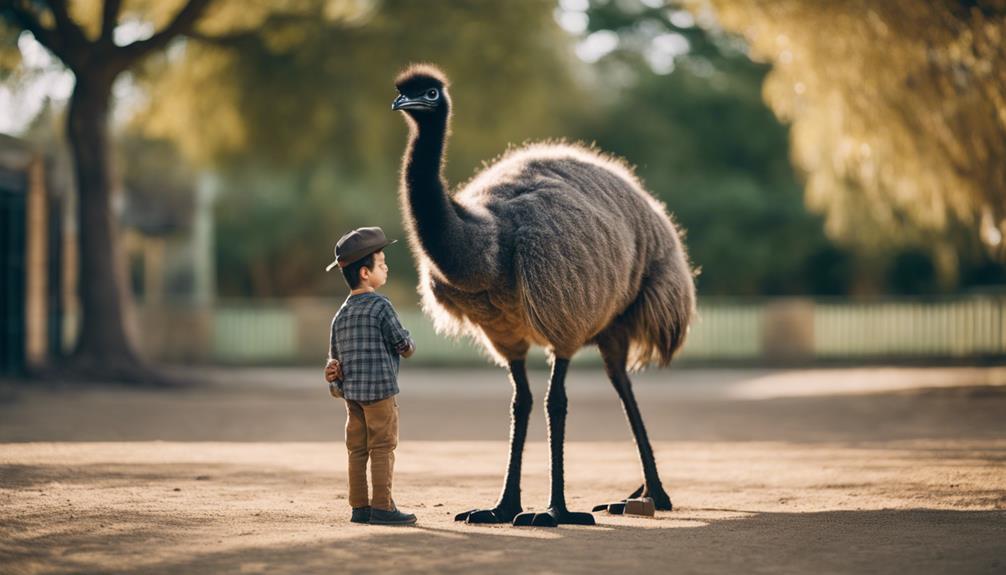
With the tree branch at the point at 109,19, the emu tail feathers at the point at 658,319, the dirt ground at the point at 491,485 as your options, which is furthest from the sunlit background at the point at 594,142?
the emu tail feathers at the point at 658,319

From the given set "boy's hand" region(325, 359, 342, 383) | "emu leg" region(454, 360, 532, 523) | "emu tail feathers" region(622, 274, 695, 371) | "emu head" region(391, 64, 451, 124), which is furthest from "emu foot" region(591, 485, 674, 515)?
"emu head" region(391, 64, 451, 124)

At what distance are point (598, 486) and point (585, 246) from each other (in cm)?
219

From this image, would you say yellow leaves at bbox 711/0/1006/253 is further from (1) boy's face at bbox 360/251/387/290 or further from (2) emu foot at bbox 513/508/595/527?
(1) boy's face at bbox 360/251/387/290

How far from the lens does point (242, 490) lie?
8.07 metres

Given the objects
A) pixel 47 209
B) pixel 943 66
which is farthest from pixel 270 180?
pixel 943 66

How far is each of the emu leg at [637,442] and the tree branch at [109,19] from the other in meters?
13.1

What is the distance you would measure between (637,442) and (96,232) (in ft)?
44.2

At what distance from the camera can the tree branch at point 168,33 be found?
1877 centimetres

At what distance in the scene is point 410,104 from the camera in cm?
704

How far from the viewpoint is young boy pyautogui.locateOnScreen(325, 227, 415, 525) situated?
6.80 m

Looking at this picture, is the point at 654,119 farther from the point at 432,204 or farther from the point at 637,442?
the point at 432,204

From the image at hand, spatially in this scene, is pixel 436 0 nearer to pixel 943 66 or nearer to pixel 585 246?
pixel 943 66

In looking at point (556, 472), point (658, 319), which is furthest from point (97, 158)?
point (556, 472)

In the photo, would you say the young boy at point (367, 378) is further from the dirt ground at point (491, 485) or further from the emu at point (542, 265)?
the emu at point (542, 265)
